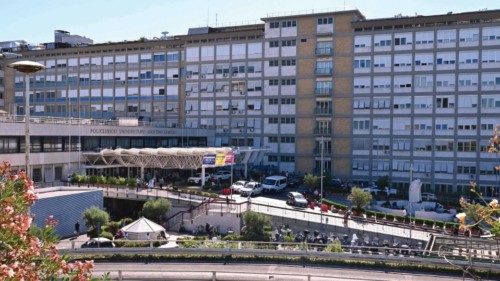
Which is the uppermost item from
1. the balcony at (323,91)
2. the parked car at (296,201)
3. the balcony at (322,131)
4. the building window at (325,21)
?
the building window at (325,21)

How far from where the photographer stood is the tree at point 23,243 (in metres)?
9.24

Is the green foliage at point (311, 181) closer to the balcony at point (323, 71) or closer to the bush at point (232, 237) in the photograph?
the balcony at point (323, 71)

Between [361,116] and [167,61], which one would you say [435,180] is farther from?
[167,61]

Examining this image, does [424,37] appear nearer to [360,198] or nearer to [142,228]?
[360,198]

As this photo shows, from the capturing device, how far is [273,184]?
5678 centimetres

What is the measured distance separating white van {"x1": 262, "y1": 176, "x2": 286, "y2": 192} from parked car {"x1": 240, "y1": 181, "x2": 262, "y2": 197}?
3.56 ft

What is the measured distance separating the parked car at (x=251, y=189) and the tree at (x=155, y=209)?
36.6 ft

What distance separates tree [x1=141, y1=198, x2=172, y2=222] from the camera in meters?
40.9

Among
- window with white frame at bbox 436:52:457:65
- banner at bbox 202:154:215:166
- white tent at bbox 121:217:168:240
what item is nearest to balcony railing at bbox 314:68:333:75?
window with white frame at bbox 436:52:457:65

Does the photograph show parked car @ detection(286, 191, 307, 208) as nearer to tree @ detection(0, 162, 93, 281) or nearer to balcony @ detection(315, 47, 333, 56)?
balcony @ detection(315, 47, 333, 56)

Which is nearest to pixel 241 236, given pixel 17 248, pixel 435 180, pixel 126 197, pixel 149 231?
pixel 149 231

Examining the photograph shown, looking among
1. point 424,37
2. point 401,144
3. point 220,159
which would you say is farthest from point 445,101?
point 220,159

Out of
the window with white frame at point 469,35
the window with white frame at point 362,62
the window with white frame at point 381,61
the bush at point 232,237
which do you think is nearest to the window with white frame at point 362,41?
the window with white frame at point 362,62

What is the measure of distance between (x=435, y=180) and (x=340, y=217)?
29.4 metres
